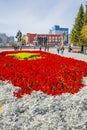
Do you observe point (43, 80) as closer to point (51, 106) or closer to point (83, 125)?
point (51, 106)

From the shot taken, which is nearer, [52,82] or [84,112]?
[84,112]

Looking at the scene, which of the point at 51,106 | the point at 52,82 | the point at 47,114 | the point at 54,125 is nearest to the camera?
the point at 54,125

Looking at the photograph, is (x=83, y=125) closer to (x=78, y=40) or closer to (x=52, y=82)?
(x=52, y=82)

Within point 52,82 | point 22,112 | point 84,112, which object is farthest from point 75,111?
point 52,82

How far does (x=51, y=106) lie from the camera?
242 inches

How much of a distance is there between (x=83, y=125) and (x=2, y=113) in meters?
1.73

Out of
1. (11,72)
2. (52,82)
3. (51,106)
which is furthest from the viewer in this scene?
(11,72)

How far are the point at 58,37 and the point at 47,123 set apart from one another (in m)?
181

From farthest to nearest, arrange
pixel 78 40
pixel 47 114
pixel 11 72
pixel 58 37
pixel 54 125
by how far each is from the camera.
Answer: pixel 58 37
pixel 78 40
pixel 11 72
pixel 47 114
pixel 54 125

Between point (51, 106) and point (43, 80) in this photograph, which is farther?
point (43, 80)

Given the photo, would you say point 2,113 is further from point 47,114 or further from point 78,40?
point 78,40

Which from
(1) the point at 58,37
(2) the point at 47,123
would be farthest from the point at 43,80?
(1) the point at 58,37

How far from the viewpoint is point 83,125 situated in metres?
5.30

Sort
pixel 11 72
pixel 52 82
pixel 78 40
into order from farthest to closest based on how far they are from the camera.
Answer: pixel 78 40 < pixel 11 72 < pixel 52 82
